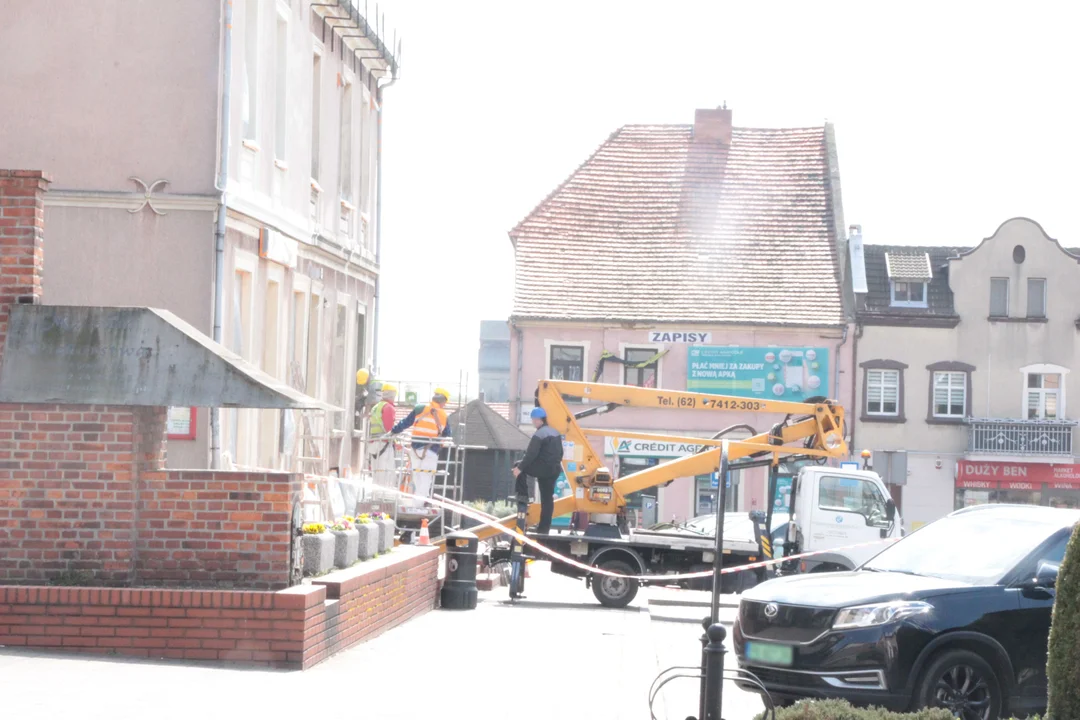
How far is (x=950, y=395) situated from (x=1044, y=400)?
2968 millimetres

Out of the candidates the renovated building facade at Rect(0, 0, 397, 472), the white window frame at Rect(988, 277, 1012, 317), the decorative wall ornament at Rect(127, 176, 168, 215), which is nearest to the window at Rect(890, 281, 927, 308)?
the white window frame at Rect(988, 277, 1012, 317)

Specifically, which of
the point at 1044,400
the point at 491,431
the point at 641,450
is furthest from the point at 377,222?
the point at 1044,400

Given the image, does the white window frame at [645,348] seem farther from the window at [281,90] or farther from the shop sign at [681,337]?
the window at [281,90]

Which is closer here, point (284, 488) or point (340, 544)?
point (284, 488)

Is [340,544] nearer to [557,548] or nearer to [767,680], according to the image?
[767,680]

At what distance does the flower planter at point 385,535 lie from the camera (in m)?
17.0

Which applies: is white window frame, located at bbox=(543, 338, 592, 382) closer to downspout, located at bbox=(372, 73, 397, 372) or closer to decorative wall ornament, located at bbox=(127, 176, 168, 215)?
downspout, located at bbox=(372, 73, 397, 372)

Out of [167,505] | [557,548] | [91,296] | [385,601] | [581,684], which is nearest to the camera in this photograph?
[167,505]

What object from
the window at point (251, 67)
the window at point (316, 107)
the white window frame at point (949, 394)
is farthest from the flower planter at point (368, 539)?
the white window frame at point (949, 394)

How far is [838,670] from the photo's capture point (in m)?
10.7

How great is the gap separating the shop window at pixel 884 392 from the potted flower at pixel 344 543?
3561 cm

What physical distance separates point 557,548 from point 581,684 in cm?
1011

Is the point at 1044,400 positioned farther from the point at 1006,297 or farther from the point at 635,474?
the point at 635,474

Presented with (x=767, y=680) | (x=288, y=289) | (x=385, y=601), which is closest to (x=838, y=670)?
(x=767, y=680)
